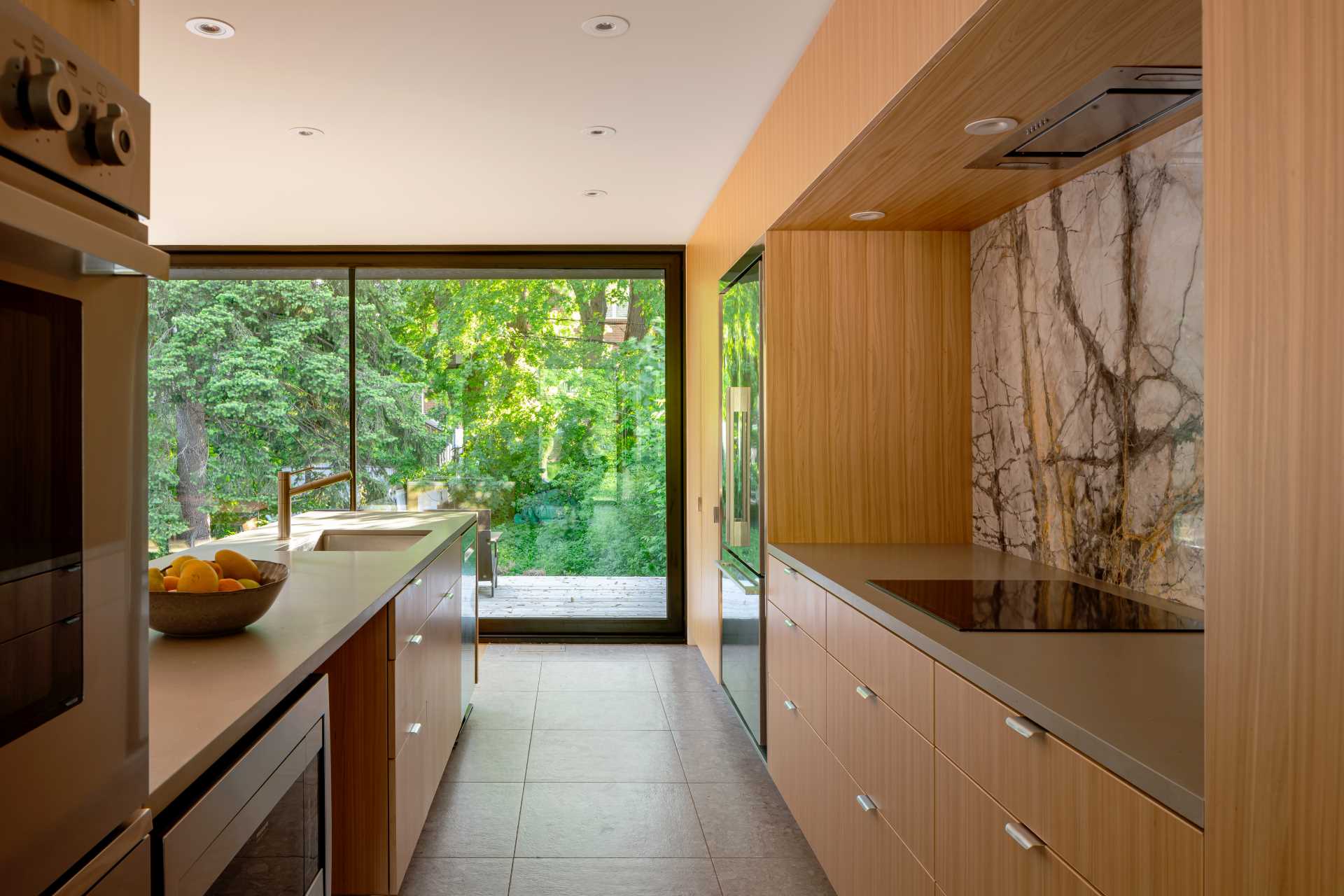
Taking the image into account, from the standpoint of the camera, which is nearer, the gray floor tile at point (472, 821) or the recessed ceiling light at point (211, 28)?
the recessed ceiling light at point (211, 28)

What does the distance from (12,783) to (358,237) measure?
4.78 m

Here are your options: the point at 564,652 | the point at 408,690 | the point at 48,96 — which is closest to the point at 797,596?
the point at 408,690

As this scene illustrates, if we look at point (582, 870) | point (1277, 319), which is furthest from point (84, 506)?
point (582, 870)

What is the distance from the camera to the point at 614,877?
248cm

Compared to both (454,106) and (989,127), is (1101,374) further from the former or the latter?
(454,106)

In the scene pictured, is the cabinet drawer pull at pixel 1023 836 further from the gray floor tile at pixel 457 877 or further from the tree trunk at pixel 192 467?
the tree trunk at pixel 192 467

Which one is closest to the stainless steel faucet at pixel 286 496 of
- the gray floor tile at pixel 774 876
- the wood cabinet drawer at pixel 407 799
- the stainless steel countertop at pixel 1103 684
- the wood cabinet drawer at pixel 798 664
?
the wood cabinet drawer at pixel 407 799

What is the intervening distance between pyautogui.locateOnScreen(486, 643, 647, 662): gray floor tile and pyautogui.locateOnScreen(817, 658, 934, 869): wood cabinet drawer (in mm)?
2816

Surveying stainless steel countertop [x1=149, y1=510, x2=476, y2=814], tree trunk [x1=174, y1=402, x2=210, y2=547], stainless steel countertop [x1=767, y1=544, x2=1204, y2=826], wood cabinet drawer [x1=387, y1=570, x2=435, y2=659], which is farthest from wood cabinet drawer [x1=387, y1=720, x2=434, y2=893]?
tree trunk [x1=174, y1=402, x2=210, y2=547]

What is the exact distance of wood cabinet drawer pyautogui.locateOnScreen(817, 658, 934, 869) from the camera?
5.61ft

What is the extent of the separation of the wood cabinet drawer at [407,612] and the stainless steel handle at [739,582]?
1.15m

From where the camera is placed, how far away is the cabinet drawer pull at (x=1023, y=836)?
1297 mm

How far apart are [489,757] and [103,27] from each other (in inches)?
119

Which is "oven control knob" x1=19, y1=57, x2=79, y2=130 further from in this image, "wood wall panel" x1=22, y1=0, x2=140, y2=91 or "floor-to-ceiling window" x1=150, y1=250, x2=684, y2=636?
"floor-to-ceiling window" x1=150, y1=250, x2=684, y2=636
